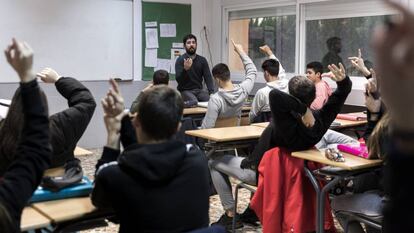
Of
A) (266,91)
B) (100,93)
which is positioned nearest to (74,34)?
(100,93)

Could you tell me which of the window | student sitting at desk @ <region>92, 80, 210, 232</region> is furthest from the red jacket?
the window

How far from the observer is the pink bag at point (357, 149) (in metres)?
2.86

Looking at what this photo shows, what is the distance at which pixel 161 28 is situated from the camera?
7301mm

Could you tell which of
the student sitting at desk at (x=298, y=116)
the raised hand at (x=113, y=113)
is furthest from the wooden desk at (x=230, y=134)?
the raised hand at (x=113, y=113)

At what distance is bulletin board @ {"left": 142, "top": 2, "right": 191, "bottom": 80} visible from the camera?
717 centimetres

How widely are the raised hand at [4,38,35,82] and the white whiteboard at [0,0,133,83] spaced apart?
4.89 m

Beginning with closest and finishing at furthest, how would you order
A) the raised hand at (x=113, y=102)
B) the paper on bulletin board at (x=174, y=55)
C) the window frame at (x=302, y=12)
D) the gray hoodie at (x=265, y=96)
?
the raised hand at (x=113, y=102)
the gray hoodie at (x=265, y=96)
the window frame at (x=302, y=12)
the paper on bulletin board at (x=174, y=55)

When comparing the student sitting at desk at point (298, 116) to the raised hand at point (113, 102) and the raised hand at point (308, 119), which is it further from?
the raised hand at point (113, 102)

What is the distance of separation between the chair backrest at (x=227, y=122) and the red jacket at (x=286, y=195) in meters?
1.51

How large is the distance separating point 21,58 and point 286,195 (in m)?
2.01

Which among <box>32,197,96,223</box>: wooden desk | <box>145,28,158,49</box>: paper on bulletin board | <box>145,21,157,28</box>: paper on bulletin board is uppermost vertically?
<box>145,21,157,28</box>: paper on bulletin board

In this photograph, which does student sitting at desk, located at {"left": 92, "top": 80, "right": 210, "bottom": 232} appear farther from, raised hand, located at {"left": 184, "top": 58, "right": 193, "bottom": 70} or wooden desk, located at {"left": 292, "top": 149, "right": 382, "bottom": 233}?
raised hand, located at {"left": 184, "top": 58, "right": 193, "bottom": 70}

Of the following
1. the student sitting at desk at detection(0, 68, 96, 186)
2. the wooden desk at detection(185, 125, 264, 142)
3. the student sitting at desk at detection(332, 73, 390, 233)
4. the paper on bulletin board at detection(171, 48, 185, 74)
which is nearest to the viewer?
the student sitting at desk at detection(0, 68, 96, 186)

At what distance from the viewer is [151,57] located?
725 centimetres
